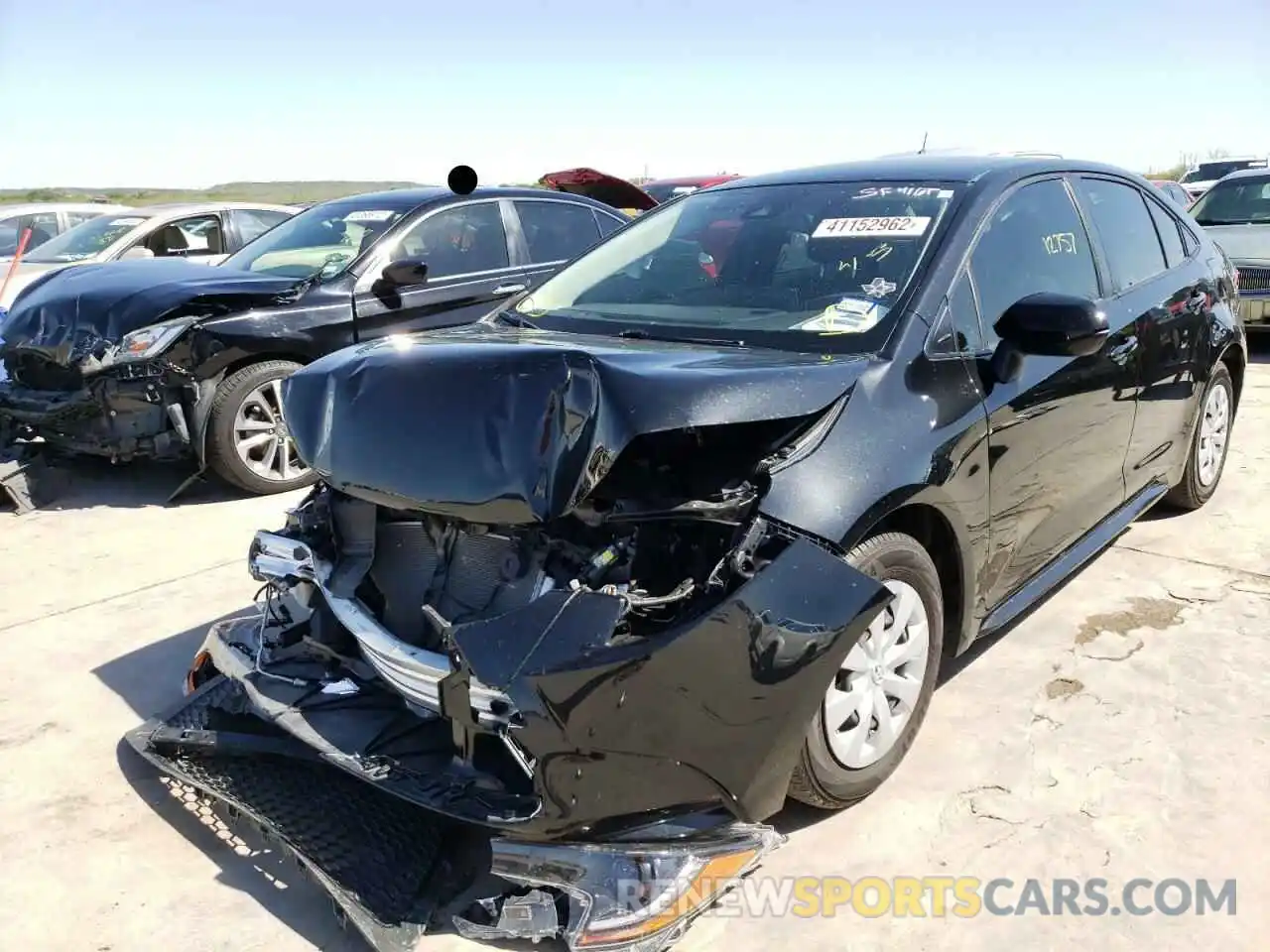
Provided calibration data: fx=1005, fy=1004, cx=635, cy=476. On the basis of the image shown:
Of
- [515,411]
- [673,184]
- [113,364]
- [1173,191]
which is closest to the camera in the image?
[515,411]

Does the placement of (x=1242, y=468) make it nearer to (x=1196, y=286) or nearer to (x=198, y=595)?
(x=1196, y=286)

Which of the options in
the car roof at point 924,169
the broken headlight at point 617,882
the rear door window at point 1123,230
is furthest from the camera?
the rear door window at point 1123,230

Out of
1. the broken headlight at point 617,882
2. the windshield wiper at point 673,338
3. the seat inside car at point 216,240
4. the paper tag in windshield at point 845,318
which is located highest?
the paper tag in windshield at point 845,318

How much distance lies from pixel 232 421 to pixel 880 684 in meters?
4.30

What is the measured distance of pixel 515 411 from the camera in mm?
2443

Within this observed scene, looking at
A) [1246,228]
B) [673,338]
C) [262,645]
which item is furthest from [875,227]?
[1246,228]

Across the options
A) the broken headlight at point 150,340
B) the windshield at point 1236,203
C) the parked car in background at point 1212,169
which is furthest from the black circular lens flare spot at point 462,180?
the parked car in background at point 1212,169

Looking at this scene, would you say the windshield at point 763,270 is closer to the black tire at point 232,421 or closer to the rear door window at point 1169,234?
the rear door window at point 1169,234

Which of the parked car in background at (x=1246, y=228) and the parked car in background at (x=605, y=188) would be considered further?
the parked car in background at (x=1246, y=228)

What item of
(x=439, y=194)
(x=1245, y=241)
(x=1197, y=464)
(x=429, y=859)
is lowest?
(x=429, y=859)

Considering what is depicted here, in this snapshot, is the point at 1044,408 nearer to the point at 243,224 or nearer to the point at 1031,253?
the point at 1031,253

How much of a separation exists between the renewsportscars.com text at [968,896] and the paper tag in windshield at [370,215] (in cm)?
513

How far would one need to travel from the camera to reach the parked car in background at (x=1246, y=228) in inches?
378

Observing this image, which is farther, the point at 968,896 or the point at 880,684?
the point at 880,684
